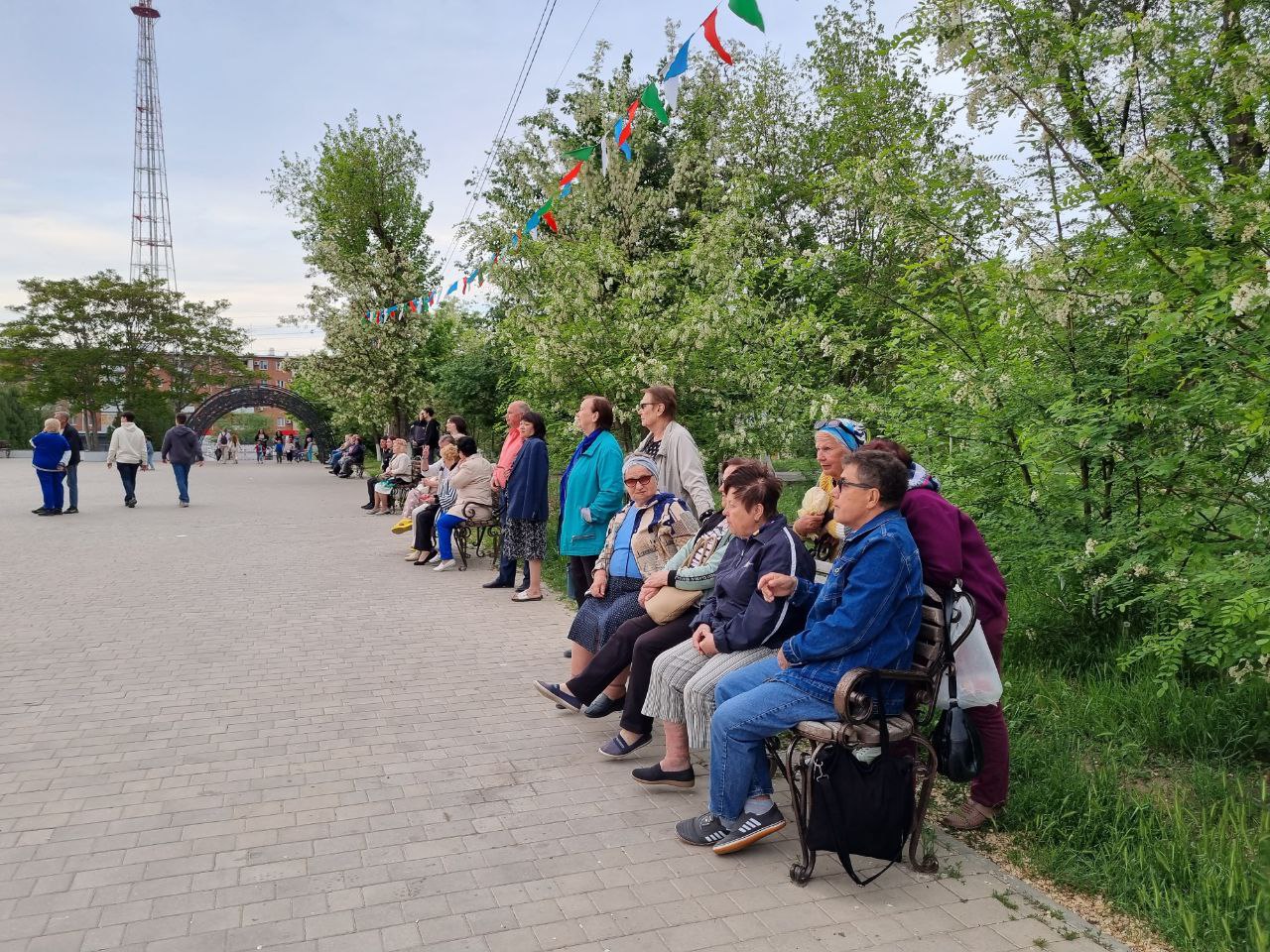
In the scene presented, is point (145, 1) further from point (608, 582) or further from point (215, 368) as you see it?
point (608, 582)

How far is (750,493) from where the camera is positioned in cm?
407

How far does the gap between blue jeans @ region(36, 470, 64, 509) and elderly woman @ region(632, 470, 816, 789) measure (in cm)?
1580

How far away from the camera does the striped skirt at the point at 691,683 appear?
4004mm

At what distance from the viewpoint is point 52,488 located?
1602 centimetres

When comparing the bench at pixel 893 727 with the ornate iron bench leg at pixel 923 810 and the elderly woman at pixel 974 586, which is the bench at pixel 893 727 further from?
the elderly woman at pixel 974 586

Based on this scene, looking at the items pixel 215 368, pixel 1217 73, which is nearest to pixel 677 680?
pixel 1217 73

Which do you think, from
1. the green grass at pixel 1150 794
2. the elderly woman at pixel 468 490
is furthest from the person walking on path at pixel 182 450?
the green grass at pixel 1150 794

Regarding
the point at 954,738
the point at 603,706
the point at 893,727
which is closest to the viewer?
the point at 893,727

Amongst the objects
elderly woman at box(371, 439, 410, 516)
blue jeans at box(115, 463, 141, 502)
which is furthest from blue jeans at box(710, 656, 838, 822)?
blue jeans at box(115, 463, 141, 502)

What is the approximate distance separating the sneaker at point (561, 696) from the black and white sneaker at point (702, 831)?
1.57 metres

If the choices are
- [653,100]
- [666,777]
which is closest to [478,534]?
[653,100]

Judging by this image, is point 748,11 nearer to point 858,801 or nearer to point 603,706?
point 603,706

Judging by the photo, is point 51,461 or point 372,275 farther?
point 372,275

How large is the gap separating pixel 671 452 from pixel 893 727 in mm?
3234
